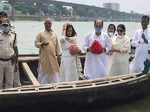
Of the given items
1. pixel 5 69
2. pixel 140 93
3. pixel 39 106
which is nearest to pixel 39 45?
pixel 5 69

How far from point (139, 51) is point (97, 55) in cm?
91

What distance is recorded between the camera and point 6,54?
16.9 feet

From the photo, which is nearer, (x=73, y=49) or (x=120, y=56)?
(x=73, y=49)

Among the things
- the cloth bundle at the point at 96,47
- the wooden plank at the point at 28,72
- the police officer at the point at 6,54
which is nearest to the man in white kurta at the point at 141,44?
the cloth bundle at the point at 96,47

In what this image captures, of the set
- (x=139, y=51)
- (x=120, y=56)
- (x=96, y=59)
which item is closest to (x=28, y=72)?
(x=96, y=59)

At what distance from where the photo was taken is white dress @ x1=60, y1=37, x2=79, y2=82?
5893mm

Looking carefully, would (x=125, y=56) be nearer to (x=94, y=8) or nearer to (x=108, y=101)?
(x=108, y=101)

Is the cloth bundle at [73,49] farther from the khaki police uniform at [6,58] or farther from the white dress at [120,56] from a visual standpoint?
the khaki police uniform at [6,58]

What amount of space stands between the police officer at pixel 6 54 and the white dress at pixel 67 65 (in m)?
0.99

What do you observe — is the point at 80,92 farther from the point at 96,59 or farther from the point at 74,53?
the point at 96,59

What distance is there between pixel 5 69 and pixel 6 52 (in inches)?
11.7

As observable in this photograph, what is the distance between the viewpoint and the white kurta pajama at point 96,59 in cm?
590

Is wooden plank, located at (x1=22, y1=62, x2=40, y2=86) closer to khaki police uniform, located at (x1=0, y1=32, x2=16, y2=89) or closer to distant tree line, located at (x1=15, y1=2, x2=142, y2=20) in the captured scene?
khaki police uniform, located at (x1=0, y1=32, x2=16, y2=89)

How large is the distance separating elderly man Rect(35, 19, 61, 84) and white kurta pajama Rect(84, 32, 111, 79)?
0.55 meters
